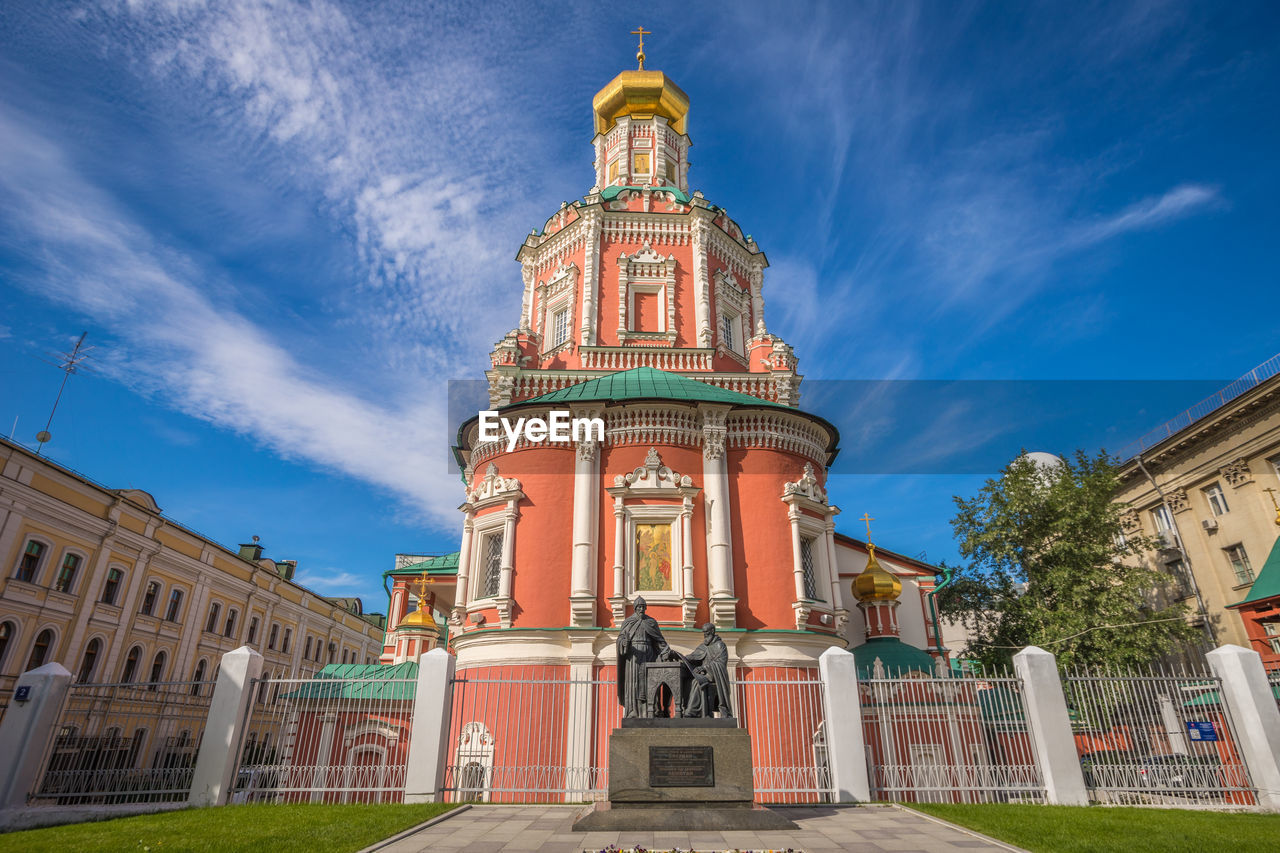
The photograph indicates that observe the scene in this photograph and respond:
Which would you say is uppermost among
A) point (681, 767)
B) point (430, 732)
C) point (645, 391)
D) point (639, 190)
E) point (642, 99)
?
point (642, 99)

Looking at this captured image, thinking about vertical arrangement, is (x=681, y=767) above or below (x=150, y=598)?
below

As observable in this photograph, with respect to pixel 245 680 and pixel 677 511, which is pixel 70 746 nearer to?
pixel 245 680

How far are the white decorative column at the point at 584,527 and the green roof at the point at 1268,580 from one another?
16697mm

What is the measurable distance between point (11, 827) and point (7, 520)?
17199mm

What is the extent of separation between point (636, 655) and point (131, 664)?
26489mm

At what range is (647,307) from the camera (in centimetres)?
2114

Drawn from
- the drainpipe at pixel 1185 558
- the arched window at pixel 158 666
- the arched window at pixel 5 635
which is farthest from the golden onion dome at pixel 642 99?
the arched window at pixel 158 666

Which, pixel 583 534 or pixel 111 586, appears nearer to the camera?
pixel 583 534

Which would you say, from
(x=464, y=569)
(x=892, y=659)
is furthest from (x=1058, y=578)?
(x=464, y=569)

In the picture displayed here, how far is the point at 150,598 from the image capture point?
27.5m

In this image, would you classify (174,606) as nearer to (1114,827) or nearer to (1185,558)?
(1114,827)

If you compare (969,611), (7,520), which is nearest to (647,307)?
(969,611)

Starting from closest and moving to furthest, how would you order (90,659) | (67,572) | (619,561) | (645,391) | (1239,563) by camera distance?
(619,561) → (645,391) → (1239,563) → (67,572) → (90,659)

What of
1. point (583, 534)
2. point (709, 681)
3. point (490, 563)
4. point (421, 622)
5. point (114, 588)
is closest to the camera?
point (709, 681)
